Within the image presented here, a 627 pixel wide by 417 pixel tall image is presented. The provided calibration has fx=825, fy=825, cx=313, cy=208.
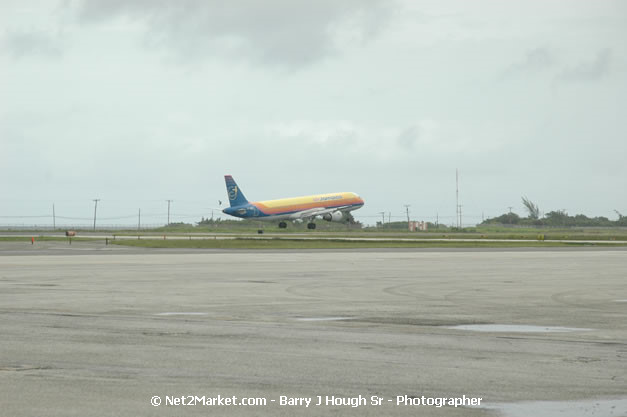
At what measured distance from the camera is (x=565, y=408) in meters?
8.45

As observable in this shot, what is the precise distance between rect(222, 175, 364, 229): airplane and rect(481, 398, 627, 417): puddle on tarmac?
372ft

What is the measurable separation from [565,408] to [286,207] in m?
114

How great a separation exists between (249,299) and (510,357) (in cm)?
1062

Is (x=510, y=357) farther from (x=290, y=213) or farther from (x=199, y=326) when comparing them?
(x=290, y=213)

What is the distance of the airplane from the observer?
122 m

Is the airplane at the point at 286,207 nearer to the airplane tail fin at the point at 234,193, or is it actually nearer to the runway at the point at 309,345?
the airplane tail fin at the point at 234,193

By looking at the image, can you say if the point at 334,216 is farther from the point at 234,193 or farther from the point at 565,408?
the point at 565,408

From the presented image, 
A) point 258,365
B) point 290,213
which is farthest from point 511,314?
point 290,213

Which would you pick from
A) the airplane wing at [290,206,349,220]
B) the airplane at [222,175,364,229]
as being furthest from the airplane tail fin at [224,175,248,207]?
the airplane wing at [290,206,349,220]

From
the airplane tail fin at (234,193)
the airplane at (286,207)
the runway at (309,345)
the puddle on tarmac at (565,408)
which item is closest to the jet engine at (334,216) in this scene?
the airplane at (286,207)

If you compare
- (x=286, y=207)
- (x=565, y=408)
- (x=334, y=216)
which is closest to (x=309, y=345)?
(x=565, y=408)

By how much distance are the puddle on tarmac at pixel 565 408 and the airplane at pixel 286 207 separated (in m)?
→ 113

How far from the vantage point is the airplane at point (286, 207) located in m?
122

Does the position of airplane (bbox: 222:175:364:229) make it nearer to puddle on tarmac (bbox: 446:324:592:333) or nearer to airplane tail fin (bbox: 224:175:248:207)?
airplane tail fin (bbox: 224:175:248:207)
